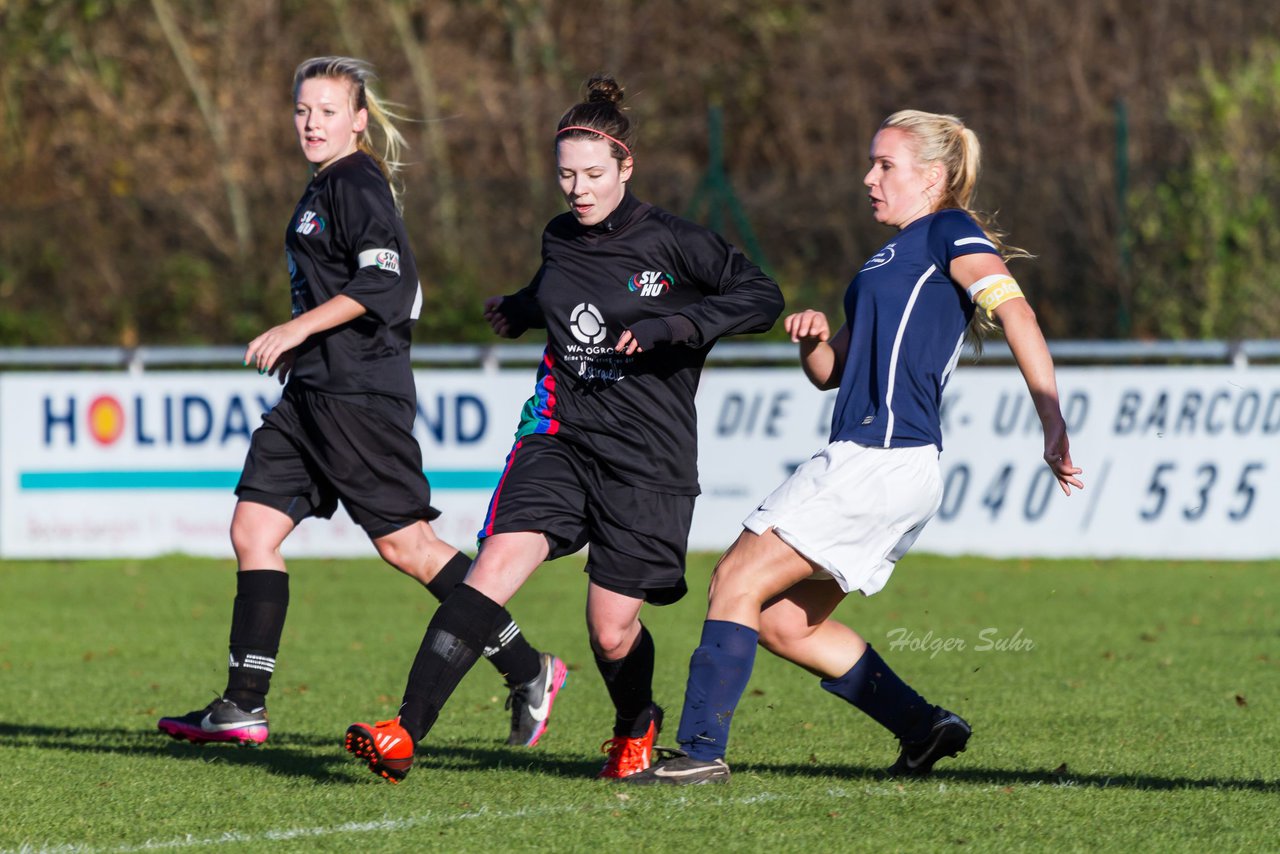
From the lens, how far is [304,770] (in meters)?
5.39

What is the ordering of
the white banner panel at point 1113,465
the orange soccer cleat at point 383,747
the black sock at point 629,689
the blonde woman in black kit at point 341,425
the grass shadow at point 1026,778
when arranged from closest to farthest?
the orange soccer cleat at point 383,747
the grass shadow at point 1026,778
the black sock at point 629,689
the blonde woman in black kit at point 341,425
the white banner panel at point 1113,465

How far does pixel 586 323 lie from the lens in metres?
5.19

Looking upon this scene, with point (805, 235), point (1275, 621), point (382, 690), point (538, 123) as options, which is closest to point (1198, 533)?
point (1275, 621)

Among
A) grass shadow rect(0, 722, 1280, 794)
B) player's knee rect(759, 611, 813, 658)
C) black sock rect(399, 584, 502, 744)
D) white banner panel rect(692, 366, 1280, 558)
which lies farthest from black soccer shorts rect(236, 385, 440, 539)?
white banner panel rect(692, 366, 1280, 558)

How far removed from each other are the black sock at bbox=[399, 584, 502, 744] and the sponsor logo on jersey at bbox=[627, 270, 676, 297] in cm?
97

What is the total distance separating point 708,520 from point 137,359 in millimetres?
4211

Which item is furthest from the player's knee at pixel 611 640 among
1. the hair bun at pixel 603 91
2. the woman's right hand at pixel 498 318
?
the hair bun at pixel 603 91

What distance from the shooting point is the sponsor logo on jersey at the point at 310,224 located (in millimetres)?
5859

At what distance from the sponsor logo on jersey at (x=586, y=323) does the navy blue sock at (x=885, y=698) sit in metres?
1.17

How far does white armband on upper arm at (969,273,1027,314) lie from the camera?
4727 mm

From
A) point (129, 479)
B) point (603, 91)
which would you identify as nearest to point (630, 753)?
point (603, 91)

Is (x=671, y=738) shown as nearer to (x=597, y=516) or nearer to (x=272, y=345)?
(x=597, y=516)

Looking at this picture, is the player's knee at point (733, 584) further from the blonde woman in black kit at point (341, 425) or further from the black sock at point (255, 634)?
the black sock at point (255, 634)

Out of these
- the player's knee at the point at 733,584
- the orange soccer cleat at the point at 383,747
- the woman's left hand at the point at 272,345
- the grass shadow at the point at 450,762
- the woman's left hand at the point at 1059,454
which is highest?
the woman's left hand at the point at 272,345
